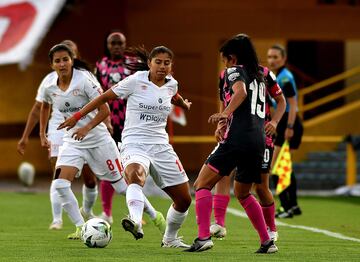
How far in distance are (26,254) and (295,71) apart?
18.7 m

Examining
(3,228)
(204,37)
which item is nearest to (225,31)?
(204,37)

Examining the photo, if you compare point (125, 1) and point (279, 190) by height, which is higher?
point (125, 1)

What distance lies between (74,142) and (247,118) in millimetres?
2700

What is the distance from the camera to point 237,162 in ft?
34.7

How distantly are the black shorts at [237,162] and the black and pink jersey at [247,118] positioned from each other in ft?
0.17

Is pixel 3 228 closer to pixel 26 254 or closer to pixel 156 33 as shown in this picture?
pixel 26 254

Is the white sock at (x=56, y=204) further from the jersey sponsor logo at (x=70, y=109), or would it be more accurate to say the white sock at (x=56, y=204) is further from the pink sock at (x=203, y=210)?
the pink sock at (x=203, y=210)

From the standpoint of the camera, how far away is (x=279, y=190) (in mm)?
16250

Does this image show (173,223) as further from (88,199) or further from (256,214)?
(88,199)

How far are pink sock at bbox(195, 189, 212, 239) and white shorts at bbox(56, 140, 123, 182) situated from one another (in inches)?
89.7

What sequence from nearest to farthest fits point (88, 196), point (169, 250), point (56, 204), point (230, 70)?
point (230, 70), point (169, 250), point (56, 204), point (88, 196)

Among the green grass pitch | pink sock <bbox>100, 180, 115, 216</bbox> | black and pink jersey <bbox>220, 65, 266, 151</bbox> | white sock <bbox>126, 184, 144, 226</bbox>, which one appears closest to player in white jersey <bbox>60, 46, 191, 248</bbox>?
white sock <bbox>126, 184, 144, 226</bbox>

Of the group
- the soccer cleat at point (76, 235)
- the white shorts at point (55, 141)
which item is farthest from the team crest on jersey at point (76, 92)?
the soccer cleat at point (76, 235)

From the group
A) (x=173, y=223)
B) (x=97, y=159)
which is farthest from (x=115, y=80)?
(x=173, y=223)
